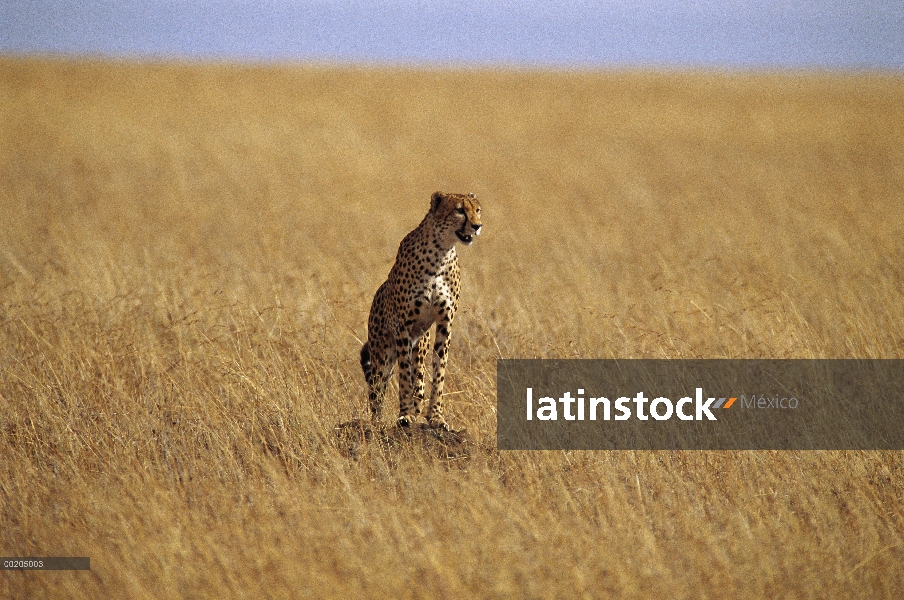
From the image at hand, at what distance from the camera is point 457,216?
175 inches

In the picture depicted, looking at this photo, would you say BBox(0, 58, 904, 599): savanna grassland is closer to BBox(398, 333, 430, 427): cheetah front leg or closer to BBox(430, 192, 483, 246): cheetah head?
BBox(398, 333, 430, 427): cheetah front leg

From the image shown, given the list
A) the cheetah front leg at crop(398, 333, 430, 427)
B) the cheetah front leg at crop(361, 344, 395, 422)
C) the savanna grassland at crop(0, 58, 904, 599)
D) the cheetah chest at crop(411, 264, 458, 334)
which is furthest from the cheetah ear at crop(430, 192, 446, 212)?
the savanna grassland at crop(0, 58, 904, 599)

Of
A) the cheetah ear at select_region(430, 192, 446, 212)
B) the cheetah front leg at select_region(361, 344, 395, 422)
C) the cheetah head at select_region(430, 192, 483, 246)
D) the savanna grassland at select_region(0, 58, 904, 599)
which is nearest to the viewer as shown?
the savanna grassland at select_region(0, 58, 904, 599)

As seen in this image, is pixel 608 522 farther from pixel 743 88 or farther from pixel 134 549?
pixel 743 88

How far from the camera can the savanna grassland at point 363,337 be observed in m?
3.44

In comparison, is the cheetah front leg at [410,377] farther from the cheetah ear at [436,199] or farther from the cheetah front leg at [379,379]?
the cheetah ear at [436,199]

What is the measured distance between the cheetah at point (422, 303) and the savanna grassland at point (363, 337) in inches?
13.5

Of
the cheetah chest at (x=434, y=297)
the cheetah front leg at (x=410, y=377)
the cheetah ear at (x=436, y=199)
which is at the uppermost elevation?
the cheetah ear at (x=436, y=199)

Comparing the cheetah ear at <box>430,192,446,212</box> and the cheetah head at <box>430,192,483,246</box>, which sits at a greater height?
the cheetah ear at <box>430,192,446,212</box>

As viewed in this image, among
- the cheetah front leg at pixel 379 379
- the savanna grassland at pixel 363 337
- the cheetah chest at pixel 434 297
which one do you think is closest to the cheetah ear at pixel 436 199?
the cheetah chest at pixel 434 297

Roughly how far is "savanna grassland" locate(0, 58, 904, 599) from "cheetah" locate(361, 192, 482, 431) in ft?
1.13

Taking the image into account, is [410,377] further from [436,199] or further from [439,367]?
[436,199]

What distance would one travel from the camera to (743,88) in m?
25.2

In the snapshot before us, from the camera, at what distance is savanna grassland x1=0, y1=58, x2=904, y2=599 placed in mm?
3443
